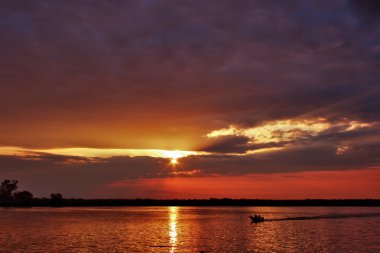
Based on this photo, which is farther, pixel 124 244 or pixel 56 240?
pixel 56 240

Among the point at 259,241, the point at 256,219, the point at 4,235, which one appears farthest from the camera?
the point at 256,219

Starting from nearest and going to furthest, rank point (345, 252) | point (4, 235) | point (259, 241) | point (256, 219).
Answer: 1. point (345, 252)
2. point (259, 241)
3. point (4, 235)
4. point (256, 219)

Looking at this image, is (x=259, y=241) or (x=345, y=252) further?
(x=259, y=241)

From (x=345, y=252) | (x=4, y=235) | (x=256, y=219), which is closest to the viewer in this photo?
(x=345, y=252)

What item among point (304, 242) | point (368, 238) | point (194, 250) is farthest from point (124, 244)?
point (368, 238)

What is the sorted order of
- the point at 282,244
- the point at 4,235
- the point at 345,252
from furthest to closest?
the point at 4,235, the point at 282,244, the point at 345,252

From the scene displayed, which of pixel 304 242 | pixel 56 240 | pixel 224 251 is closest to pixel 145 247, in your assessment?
pixel 224 251

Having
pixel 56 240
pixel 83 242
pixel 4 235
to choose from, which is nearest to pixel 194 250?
pixel 83 242

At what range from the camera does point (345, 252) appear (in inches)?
2511

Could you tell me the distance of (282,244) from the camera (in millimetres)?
73312

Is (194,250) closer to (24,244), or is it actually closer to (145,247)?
(145,247)

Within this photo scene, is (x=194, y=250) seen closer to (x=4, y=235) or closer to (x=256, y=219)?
(x=4, y=235)

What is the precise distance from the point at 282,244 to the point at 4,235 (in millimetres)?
49657

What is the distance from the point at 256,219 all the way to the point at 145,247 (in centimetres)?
7323
